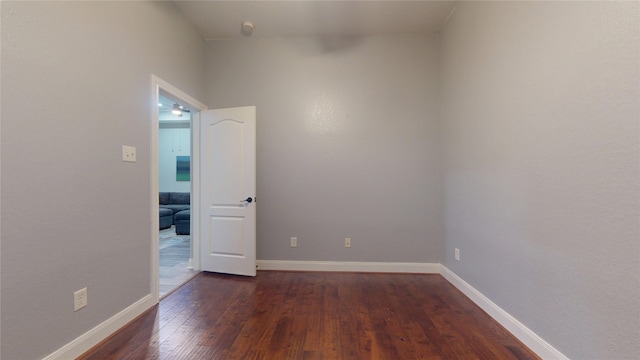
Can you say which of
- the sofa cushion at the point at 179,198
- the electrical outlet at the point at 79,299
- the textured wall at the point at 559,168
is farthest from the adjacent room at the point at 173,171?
the textured wall at the point at 559,168

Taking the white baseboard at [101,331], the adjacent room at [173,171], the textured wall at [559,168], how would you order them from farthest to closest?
the adjacent room at [173,171]
the white baseboard at [101,331]
the textured wall at [559,168]

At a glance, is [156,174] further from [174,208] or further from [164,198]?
[164,198]

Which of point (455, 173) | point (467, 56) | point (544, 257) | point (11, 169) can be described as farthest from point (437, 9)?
point (11, 169)

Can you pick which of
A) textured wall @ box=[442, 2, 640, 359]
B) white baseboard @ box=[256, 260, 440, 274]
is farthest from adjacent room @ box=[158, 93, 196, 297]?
textured wall @ box=[442, 2, 640, 359]

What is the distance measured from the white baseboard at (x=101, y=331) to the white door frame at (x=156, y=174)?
0.45 ft

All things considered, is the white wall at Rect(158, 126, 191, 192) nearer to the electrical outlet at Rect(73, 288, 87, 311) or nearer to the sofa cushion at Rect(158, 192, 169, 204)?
the sofa cushion at Rect(158, 192, 169, 204)

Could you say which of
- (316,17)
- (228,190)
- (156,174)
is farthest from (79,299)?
(316,17)

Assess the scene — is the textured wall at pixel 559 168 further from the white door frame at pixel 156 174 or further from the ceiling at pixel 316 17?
the white door frame at pixel 156 174

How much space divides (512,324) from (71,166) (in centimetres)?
329

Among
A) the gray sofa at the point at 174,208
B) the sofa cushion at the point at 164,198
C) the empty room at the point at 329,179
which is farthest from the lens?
the sofa cushion at the point at 164,198

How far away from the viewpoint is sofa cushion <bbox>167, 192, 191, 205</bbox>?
655 cm

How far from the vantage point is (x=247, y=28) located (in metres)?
2.92

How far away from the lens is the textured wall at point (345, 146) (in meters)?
3.10

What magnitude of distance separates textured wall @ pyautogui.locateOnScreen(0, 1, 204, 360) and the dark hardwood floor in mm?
412
